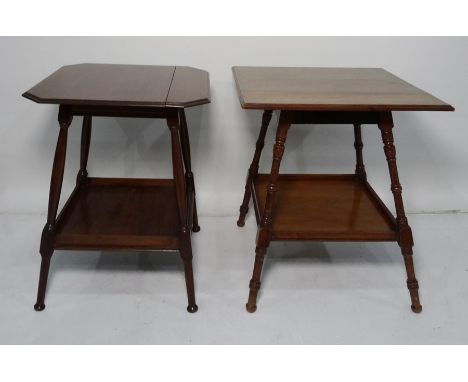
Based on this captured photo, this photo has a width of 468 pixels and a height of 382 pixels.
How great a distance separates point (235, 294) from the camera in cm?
210

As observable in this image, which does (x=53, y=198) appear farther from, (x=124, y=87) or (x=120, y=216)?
(x=124, y=87)

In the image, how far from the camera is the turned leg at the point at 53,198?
1.75 metres

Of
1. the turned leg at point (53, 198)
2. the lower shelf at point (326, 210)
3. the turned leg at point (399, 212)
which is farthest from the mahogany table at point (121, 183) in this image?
the turned leg at point (399, 212)

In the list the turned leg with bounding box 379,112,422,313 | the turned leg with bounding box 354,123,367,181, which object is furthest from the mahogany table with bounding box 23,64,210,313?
the turned leg with bounding box 354,123,367,181

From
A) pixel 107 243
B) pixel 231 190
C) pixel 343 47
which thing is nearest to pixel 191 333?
pixel 107 243

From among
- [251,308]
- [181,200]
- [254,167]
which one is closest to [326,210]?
[254,167]

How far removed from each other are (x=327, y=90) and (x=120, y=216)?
42.2 inches

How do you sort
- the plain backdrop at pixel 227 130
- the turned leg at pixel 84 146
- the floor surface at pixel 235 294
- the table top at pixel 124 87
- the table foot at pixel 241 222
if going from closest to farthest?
the table top at pixel 124 87 → the floor surface at pixel 235 294 → the turned leg at pixel 84 146 → the plain backdrop at pixel 227 130 → the table foot at pixel 241 222

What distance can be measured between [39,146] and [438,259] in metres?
A: 2.29

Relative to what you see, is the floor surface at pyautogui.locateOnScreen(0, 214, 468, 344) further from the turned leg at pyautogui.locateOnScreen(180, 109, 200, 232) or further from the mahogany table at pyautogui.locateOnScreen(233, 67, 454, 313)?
the turned leg at pyautogui.locateOnScreen(180, 109, 200, 232)

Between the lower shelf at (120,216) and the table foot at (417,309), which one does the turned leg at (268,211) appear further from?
the table foot at (417,309)

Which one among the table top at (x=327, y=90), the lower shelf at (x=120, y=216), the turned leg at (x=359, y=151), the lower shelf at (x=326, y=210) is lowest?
the lower shelf at (x=120, y=216)

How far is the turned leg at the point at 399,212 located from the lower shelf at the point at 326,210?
0.16ft

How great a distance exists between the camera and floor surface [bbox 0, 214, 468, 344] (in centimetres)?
187
